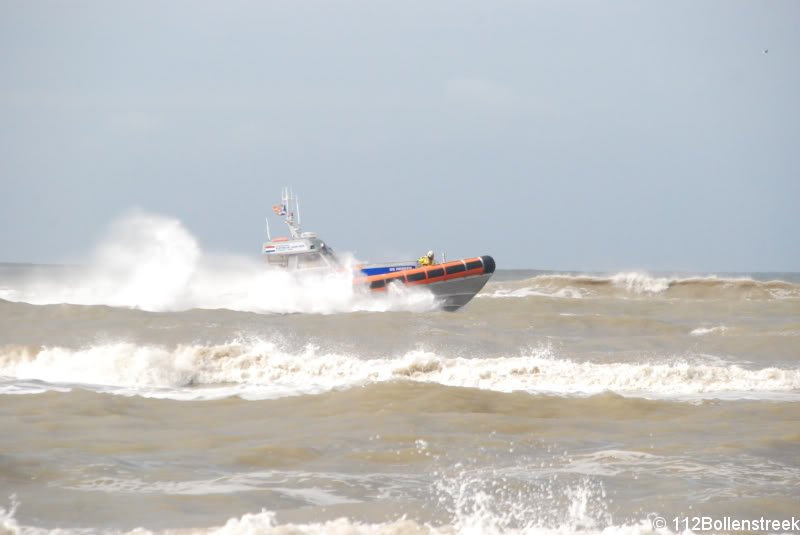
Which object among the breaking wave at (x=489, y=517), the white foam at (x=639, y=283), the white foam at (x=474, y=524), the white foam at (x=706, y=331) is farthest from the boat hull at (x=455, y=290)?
the white foam at (x=639, y=283)

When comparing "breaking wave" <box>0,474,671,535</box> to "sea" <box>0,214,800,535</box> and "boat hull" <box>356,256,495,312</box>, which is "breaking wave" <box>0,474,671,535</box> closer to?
"sea" <box>0,214,800,535</box>

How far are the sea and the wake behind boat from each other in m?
2.19

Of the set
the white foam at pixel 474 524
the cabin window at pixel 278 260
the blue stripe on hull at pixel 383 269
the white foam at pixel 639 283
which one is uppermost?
the white foam at pixel 639 283

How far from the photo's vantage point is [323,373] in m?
12.6

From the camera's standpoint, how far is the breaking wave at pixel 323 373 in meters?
11.2

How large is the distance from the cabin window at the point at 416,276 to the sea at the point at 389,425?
217 cm

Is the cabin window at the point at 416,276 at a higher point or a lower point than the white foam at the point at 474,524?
higher

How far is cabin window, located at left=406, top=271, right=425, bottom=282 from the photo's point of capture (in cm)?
2042

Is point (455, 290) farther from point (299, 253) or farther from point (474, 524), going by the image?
point (474, 524)

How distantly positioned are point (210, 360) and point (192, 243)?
40.6ft

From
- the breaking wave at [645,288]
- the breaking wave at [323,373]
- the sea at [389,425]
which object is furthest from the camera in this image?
the breaking wave at [645,288]

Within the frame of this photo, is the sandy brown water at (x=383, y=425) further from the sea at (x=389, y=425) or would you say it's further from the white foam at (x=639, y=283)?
the white foam at (x=639, y=283)

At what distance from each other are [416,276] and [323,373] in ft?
26.3

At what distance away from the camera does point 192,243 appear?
24.7 m
